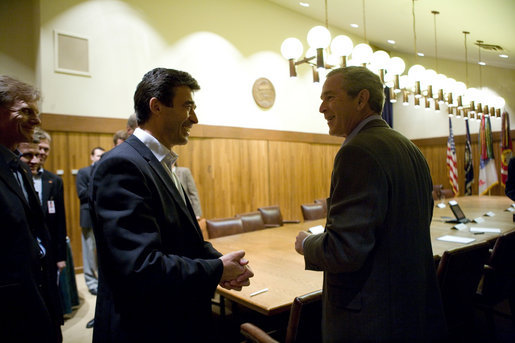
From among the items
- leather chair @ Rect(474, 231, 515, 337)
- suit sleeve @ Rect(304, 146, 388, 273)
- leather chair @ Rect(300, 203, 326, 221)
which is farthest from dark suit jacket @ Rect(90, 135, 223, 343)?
leather chair @ Rect(300, 203, 326, 221)

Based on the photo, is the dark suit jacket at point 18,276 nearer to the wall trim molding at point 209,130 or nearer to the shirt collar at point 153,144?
the shirt collar at point 153,144

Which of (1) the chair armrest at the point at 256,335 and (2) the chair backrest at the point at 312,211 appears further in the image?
(2) the chair backrest at the point at 312,211

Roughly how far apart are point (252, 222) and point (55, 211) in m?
Result: 2.16

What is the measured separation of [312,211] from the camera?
5.13 metres

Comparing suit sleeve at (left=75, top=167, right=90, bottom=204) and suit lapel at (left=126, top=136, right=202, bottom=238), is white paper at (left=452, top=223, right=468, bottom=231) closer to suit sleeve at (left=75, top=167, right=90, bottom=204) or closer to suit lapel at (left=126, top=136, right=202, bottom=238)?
suit lapel at (left=126, top=136, right=202, bottom=238)

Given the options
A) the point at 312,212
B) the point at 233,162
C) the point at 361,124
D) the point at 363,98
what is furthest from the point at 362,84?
the point at 233,162

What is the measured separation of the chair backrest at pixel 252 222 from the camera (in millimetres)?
4262

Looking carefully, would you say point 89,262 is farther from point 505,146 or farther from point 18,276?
point 505,146

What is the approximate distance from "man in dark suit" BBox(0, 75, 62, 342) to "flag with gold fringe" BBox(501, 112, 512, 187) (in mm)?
9907

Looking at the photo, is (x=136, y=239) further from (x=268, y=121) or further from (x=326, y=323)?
Result: (x=268, y=121)

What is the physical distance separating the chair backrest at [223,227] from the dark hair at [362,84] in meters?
2.65

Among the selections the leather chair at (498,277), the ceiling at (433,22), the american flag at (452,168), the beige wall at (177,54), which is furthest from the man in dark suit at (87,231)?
the american flag at (452,168)

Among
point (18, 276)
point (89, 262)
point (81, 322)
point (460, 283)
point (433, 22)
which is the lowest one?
point (81, 322)

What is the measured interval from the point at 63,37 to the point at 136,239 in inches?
203
